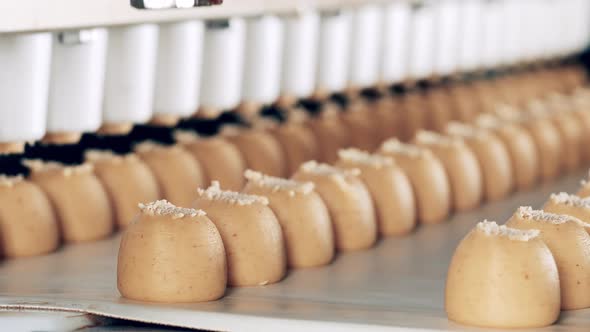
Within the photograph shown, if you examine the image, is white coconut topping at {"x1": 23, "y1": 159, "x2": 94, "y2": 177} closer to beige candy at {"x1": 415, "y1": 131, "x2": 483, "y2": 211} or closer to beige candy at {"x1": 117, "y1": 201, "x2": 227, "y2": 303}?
beige candy at {"x1": 117, "y1": 201, "x2": 227, "y2": 303}

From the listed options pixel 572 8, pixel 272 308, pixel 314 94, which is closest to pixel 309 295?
pixel 272 308

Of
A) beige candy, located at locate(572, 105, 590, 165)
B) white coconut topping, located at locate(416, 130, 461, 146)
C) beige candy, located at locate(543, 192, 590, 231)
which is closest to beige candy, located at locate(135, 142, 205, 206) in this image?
white coconut topping, located at locate(416, 130, 461, 146)

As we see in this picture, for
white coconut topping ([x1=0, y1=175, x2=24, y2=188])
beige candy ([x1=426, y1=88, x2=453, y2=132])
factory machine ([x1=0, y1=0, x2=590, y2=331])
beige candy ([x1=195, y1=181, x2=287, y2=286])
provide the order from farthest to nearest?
beige candy ([x1=426, y1=88, x2=453, y2=132]) < white coconut topping ([x1=0, y1=175, x2=24, y2=188]) < beige candy ([x1=195, y1=181, x2=287, y2=286]) < factory machine ([x1=0, y1=0, x2=590, y2=331])

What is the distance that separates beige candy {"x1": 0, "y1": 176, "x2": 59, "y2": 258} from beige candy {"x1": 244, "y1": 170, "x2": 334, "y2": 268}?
43 cm

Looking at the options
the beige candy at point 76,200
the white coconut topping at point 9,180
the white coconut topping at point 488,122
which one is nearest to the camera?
the white coconut topping at point 9,180

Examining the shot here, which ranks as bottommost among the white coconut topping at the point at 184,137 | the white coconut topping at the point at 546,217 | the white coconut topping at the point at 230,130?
the white coconut topping at the point at 546,217

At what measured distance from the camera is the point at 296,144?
3027 millimetres

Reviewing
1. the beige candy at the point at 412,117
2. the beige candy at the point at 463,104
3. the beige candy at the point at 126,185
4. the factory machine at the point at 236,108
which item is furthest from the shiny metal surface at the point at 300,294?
the beige candy at the point at 463,104

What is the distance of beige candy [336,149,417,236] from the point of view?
2525mm

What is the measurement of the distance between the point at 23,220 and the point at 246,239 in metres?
0.52

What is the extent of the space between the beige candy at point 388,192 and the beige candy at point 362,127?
2.25ft

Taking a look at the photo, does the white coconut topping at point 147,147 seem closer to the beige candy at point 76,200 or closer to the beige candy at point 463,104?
the beige candy at point 76,200

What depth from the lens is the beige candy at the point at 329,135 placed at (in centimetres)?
317

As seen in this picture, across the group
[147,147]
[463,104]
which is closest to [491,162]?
[147,147]
